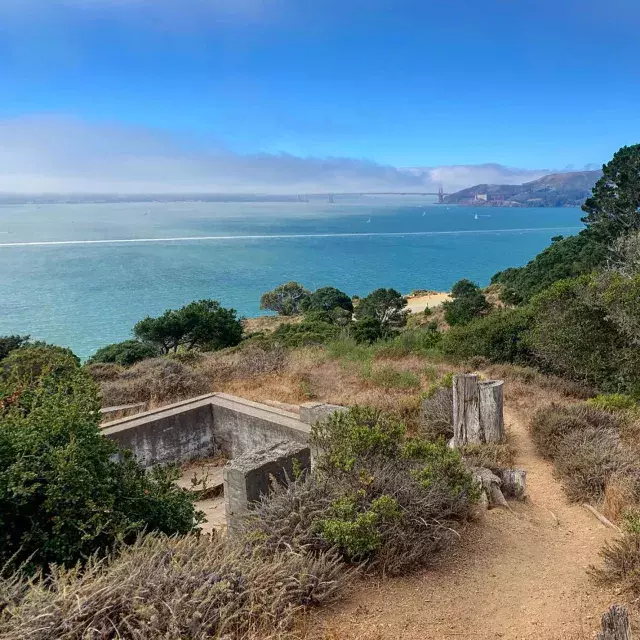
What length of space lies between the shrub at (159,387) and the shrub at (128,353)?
14.1m

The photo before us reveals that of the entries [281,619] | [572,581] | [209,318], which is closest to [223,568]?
[281,619]

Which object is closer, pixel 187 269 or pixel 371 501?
pixel 371 501

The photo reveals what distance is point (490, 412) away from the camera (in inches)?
261

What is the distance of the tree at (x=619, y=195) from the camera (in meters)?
29.0

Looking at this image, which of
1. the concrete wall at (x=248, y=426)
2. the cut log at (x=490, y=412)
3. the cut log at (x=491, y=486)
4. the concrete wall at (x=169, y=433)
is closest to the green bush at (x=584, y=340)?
the cut log at (x=490, y=412)

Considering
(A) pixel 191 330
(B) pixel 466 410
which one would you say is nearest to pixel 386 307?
(A) pixel 191 330

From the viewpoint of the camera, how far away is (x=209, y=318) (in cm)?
2580

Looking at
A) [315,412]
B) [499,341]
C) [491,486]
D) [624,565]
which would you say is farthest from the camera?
[499,341]

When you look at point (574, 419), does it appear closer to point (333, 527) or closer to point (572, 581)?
point (572, 581)

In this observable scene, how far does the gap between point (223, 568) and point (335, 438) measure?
199cm

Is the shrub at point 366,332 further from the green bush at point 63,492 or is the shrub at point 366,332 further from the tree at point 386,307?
the green bush at point 63,492

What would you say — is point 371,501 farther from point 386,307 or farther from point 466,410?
point 386,307

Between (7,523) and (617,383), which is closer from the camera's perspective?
(7,523)

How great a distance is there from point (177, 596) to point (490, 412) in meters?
4.91
